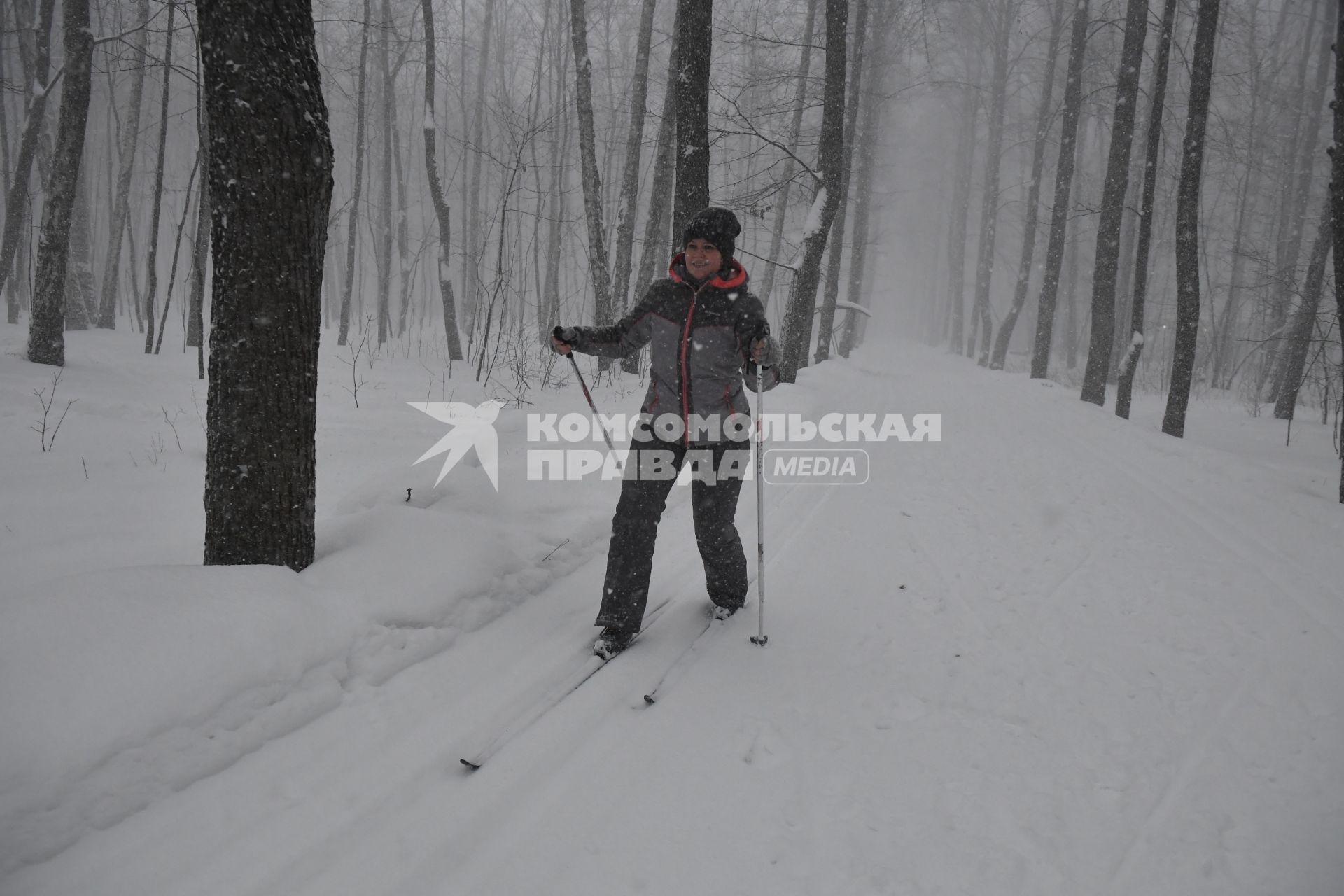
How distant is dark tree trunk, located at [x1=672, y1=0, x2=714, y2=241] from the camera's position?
7.74 meters

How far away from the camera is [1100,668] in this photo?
130 inches

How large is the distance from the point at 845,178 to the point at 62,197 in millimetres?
14960

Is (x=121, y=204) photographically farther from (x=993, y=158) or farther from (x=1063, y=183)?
(x=993, y=158)

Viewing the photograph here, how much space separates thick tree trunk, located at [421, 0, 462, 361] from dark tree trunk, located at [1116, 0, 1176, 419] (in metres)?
13.0

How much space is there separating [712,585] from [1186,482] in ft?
20.1

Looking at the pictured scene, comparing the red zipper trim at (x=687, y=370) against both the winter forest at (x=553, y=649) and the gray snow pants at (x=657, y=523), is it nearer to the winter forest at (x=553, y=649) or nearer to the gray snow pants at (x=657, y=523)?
the gray snow pants at (x=657, y=523)

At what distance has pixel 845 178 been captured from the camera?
16.2 meters

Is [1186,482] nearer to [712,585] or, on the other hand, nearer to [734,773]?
[712,585]

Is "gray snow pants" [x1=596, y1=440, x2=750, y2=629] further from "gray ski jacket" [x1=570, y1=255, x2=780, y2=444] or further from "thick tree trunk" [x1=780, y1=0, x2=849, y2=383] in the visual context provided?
"thick tree trunk" [x1=780, y1=0, x2=849, y2=383]

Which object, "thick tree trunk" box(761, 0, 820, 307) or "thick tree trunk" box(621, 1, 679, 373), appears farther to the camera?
"thick tree trunk" box(761, 0, 820, 307)

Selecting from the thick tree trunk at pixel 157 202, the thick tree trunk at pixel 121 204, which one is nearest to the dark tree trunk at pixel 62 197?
the thick tree trunk at pixel 157 202

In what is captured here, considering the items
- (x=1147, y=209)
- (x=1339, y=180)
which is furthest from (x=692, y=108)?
(x=1147, y=209)

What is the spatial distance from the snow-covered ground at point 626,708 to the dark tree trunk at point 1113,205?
9068 mm

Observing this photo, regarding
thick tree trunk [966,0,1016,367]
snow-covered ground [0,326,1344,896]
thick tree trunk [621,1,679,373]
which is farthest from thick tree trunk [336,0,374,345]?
thick tree trunk [966,0,1016,367]
